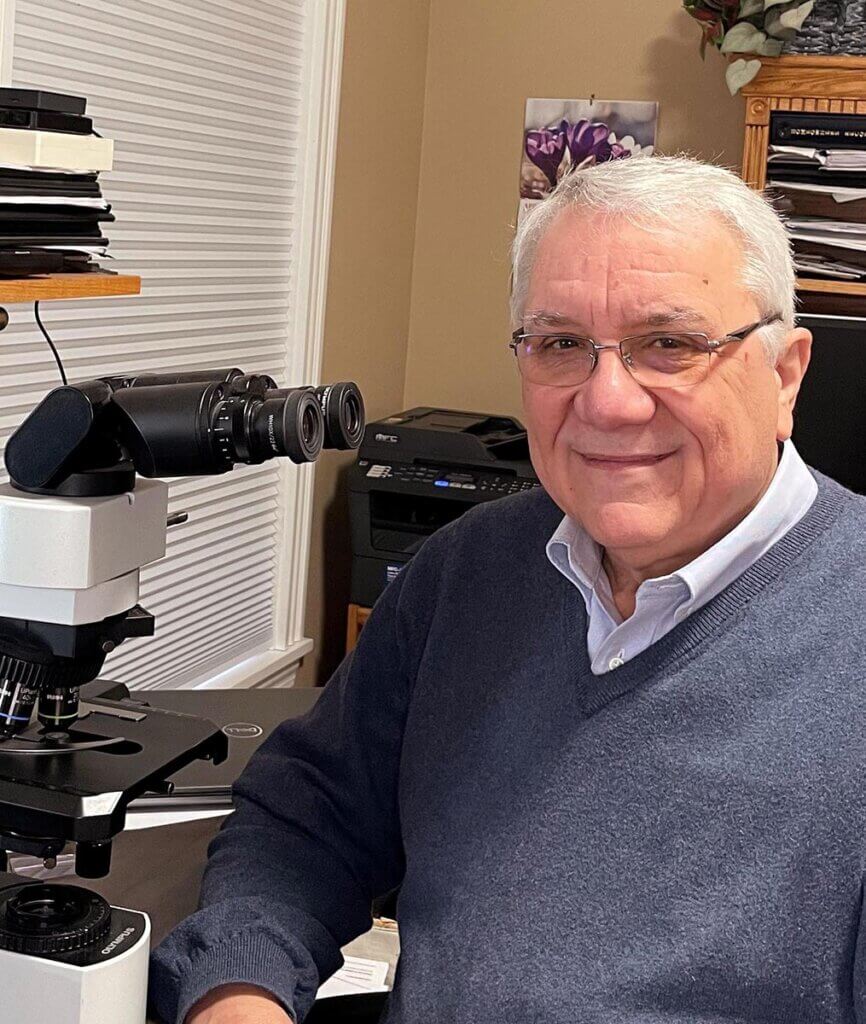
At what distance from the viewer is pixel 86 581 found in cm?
111

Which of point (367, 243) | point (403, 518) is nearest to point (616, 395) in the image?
point (403, 518)

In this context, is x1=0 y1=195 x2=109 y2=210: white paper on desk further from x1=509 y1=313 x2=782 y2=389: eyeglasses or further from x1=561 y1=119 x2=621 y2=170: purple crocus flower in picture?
x1=561 y1=119 x2=621 y2=170: purple crocus flower in picture

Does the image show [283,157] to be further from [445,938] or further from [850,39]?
[445,938]

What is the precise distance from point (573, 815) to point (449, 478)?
2.05 meters

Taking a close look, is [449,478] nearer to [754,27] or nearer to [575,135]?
[575,135]

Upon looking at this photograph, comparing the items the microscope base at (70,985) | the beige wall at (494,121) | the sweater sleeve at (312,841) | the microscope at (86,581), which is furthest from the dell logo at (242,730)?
the beige wall at (494,121)

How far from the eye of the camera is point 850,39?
3.03 m

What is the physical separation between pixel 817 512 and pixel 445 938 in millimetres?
540

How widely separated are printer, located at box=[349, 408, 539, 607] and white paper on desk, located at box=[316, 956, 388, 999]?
5.71ft

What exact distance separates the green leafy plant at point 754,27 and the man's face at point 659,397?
72.4 inches

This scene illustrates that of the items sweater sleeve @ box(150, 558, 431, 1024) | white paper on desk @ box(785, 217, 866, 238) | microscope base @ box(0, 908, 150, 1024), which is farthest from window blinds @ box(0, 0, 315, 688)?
microscope base @ box(0, 908, 150, 1024)

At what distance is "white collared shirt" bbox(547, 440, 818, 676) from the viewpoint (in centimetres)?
133

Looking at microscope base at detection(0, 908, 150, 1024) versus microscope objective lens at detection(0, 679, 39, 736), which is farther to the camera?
microscope objective lens at detection(0, 679, 39, 736)

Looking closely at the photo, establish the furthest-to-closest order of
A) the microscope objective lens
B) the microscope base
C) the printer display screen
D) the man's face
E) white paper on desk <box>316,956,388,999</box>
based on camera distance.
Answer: the printer display screen
white paper on desk <box>316,956,388,999</box>
the man's face
the microscope objective lens
the microscope base
